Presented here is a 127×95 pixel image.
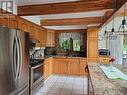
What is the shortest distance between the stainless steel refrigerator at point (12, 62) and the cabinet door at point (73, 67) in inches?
157

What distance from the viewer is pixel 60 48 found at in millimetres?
8031

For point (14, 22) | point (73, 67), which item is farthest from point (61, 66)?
point (14, 22)

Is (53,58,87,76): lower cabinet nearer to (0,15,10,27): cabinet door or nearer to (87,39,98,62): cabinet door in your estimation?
(87,39,98,62): cabinet door

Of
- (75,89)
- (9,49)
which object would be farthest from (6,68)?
(75,89)

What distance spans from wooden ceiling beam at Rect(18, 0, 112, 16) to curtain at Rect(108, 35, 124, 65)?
4.32 m

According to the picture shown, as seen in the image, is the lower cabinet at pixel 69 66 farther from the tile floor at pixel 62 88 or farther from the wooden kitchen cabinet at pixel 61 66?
the tile floor at pixel 62 88

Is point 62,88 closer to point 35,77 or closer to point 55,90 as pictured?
point 55,90

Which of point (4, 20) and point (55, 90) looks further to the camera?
point (55, 90)

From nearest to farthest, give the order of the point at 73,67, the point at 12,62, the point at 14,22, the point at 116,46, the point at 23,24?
the point at 12,62
the point at 14,22
the point at 23,24
the point at 73,67
the point at 116,46

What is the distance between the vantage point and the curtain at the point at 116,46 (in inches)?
279

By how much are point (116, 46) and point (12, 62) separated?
5767 mm

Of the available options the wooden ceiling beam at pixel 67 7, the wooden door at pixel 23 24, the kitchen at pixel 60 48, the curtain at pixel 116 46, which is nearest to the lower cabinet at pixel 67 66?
the kitchen at pixel 60 48

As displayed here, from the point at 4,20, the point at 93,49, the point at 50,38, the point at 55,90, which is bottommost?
the point at 55,90

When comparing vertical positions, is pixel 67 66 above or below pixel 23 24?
below
